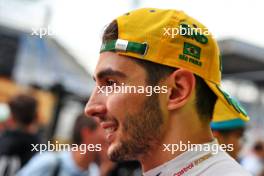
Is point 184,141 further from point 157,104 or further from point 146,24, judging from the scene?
point 146,24

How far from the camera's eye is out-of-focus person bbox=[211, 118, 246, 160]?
2887 millimetres

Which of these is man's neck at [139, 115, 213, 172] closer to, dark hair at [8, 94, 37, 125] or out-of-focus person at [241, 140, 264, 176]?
dark hair at [8, 94, 37, 125]

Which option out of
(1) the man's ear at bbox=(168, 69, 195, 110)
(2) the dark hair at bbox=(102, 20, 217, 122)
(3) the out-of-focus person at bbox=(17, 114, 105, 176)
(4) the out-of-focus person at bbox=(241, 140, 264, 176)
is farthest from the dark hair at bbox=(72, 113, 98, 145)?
(4) the out-of-focus person at bbox=(241, 140, 264, 176)

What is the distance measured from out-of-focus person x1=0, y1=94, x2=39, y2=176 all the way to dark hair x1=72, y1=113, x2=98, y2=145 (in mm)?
310

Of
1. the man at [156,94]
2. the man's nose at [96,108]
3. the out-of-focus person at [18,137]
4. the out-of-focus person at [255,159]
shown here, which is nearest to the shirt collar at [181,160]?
the man at [156,94]

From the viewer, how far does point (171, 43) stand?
1646 mm

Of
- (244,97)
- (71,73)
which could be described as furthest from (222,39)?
(71,73)

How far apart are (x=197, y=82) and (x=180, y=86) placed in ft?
0.23

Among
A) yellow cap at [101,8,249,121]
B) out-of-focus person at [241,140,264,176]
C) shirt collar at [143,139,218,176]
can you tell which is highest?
yellow cap at [101,8,249,121]

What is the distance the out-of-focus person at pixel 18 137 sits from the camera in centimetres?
355

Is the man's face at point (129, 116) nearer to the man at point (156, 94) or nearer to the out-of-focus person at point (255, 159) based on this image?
the man at point (156, 94)

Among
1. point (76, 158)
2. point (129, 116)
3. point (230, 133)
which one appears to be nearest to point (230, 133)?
point (230, 133)

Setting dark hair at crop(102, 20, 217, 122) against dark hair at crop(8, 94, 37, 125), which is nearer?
dark hair at crop(102, 20, 217, 122)

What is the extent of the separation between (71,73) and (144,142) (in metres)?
7.53
